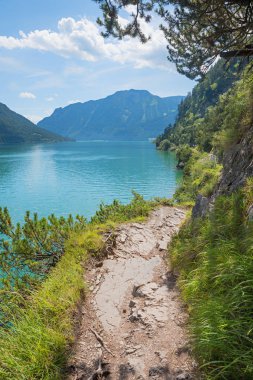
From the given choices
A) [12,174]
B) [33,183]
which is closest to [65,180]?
[33,183]

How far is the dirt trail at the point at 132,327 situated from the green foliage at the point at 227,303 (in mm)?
626

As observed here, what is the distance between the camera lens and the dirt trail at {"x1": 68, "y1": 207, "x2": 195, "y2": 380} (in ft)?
16.8

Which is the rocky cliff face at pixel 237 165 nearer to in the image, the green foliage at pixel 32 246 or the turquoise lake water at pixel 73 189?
the green foliage at pixel 32 246

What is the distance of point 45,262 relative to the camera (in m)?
14.8

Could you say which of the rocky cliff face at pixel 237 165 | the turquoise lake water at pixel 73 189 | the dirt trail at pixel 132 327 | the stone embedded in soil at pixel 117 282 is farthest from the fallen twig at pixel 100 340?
the turquoise lake water at pixel 73 189

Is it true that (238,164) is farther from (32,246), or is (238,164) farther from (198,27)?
(32,246)

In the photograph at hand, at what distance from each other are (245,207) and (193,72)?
5779 millimetres

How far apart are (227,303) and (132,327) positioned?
3.18 m

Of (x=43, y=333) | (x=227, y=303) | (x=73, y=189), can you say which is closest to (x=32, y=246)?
(x=43, y=333)

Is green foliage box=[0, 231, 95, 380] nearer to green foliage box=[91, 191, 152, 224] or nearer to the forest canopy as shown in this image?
the forest canopy

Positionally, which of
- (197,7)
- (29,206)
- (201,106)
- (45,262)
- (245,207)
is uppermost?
(201,106)

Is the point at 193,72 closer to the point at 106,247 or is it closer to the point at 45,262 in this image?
the point at 106,247

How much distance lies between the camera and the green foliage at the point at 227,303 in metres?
3.66

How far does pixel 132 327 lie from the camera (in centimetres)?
675
